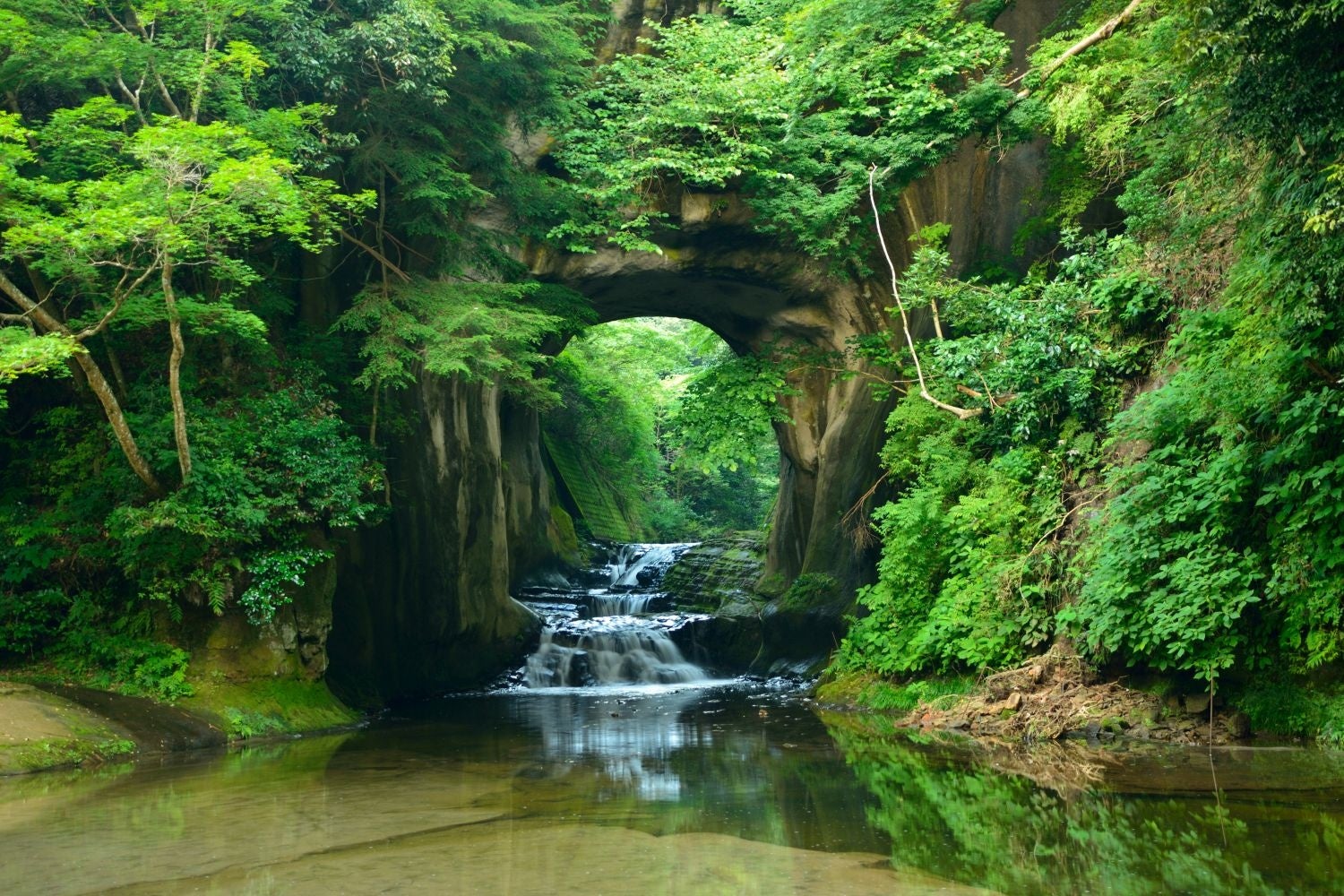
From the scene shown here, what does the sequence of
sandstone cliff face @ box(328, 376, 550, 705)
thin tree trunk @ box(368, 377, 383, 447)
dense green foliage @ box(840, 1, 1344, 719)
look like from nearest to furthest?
dense green foliage @ box(840, 1, 1344, 719), thin tree trunk @ box(368, 377, 383, 447), sandstone cliff face @ box(328, 376, 550, 705)

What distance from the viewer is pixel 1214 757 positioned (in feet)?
24.4

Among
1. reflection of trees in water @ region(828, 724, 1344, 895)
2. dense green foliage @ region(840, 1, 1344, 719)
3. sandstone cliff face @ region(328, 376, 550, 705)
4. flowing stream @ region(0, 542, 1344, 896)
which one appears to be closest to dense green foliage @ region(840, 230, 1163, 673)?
dense green foliage @ region(840, 1, 1344, 719)

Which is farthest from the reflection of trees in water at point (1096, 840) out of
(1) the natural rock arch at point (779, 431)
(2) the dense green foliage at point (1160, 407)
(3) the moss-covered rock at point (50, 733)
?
(1) the natural rock arch at point (779, 431)

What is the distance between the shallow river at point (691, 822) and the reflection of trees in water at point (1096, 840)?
0.02 meters

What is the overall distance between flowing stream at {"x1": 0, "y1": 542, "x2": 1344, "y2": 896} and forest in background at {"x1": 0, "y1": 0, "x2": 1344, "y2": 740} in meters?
1.86

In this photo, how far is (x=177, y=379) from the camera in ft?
34.8

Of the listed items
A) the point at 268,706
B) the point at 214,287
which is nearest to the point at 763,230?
the point at 214,287

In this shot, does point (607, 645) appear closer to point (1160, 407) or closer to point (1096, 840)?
point (1160, 407)

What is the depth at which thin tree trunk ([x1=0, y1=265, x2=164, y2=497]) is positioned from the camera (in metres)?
10.1

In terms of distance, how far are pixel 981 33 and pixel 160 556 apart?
11960 mm

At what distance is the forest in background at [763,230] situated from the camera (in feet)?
25.3

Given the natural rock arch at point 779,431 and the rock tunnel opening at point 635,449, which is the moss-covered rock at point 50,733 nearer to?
the natural rock arch at point 779,431

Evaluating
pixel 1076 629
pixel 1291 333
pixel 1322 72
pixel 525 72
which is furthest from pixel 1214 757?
pixel 525 72

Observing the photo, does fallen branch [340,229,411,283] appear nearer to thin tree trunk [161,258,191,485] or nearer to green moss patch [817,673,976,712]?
thin tree trunk [161,258,191,485]
